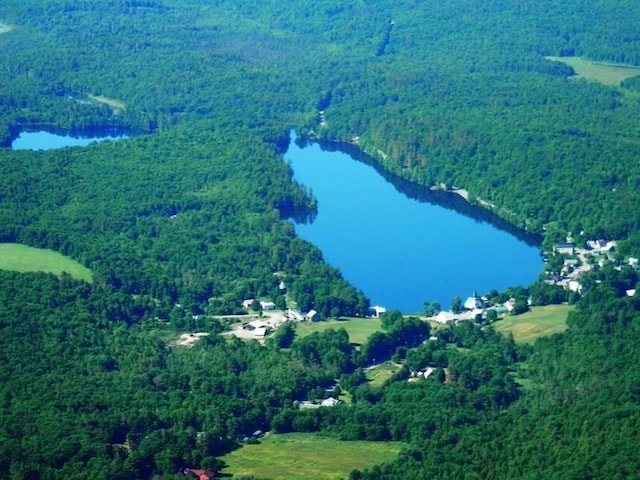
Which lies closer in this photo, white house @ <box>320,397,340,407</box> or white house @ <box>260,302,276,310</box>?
white house @ <box>320,397,340,407</box>

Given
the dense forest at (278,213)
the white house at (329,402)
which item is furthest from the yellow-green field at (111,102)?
the white house at (329,402)

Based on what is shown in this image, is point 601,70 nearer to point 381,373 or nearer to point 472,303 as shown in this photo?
point 472,303

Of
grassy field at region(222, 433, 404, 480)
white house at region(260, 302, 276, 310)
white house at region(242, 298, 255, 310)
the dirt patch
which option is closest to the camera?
grassy field at region(222, 433, 404, 480)

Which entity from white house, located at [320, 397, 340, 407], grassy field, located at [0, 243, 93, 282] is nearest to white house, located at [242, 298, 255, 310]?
grassy field, located at [0, 243, 93, 282]

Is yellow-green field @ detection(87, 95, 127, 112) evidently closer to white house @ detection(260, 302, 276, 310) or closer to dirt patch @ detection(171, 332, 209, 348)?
white house @ detection(260, 302, 276, 310)

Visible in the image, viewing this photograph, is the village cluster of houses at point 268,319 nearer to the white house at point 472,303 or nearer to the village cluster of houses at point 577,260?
the white house at point 472,303

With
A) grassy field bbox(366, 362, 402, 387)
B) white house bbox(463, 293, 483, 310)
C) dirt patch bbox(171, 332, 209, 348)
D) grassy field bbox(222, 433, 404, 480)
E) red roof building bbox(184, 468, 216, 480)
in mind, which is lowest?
red roof building bbox(184, 468, 216, 480)

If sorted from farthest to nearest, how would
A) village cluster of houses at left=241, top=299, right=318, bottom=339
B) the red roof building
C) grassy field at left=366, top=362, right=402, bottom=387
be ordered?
village cluster of houses at left=241, top=299, right=318, bottom=339, grassy field at left=366, top=362, right=402, bottom=387, the red roof building
